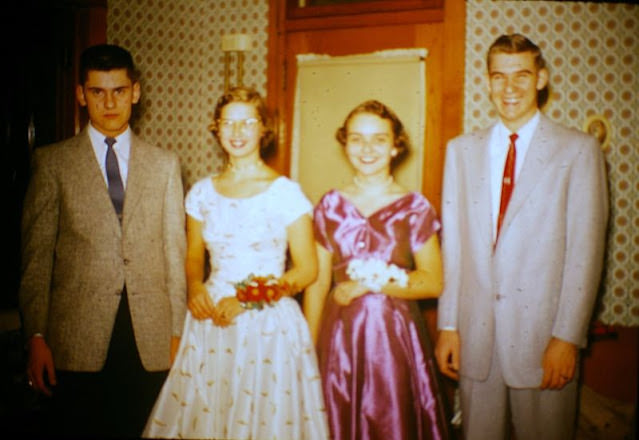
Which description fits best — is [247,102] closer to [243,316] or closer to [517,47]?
[243,316]

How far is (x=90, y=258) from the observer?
1896 mm

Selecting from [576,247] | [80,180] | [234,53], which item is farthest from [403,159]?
[80,180]

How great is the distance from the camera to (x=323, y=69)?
7.60 feet

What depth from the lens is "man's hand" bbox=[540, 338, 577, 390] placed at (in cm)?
171

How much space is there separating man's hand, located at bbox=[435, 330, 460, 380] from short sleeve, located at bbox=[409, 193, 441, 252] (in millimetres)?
324

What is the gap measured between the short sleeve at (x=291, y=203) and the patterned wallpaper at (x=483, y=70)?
63cm

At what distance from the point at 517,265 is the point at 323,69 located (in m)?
1.18

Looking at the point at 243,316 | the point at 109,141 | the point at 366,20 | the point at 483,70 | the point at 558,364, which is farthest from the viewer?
the point at 366,20

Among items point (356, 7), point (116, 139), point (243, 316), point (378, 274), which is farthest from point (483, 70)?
point (116, 139)

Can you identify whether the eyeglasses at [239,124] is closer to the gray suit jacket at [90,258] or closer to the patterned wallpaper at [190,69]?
the gray suit jacket at [90,258]

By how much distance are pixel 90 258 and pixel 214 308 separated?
49 centimetres

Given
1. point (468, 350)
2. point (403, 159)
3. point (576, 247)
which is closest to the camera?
point (576, 247)

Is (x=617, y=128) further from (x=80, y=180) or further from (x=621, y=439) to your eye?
(x=80, y=180)

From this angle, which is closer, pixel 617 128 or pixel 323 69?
pixel 617 128
